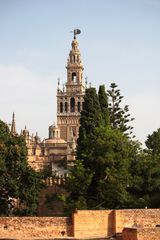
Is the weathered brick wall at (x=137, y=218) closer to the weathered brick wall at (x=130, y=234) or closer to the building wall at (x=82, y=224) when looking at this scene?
the building wall at (x=82, y=224)

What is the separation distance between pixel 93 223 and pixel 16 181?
21.2ft

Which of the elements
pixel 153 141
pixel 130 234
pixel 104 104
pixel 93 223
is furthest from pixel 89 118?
pixel 130 234

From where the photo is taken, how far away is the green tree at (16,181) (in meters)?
39.2

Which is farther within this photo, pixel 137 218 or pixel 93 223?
pixel 137 218

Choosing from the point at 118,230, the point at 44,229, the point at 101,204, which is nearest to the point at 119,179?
the point at 101,204

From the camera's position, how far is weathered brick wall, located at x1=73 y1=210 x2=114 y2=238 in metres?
34.9

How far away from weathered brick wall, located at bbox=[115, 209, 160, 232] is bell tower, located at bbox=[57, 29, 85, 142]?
67042mm

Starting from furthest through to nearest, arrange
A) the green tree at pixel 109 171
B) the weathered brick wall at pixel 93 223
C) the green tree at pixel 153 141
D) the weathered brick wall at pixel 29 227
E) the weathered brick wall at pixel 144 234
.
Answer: the green tree at pixel 153 141 < the green tree at pixel 109 171 < the weathered brick wall at pixel 93 223 < the weathered brick wall at pixel 29 227 < the weathered brick wall at pixel 144 234

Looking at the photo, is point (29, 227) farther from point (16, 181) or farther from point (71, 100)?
point (71, 100)

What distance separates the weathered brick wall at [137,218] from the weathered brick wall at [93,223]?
17.8 inches

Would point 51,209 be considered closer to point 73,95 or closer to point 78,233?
point 78,233

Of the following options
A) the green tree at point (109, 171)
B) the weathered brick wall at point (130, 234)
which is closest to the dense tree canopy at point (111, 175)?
the green tree at point (109, 171)

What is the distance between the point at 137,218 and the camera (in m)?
35.7

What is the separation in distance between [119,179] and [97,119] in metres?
8.63
